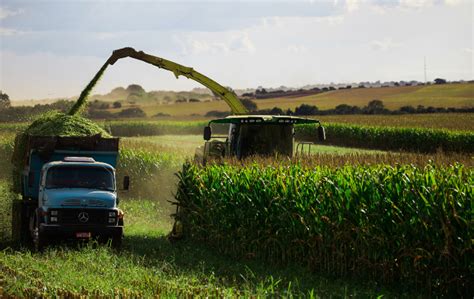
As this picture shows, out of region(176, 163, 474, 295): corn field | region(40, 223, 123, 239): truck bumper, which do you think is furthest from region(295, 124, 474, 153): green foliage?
region(40, 223, 123, 239): truck bumper

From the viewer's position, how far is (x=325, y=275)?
15.5 meters

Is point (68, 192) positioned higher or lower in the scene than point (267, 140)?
lower

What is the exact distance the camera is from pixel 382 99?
92250 mm

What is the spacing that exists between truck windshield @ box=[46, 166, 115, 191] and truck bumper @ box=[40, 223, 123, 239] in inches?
43.1

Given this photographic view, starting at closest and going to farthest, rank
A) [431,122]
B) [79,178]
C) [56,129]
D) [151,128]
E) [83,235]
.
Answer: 1. [83,235]
2. [79,178]
3. [56,129]
4. [431,122]
5. [151,128]

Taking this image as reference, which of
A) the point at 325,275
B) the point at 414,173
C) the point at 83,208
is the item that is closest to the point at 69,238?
the point at 83,208

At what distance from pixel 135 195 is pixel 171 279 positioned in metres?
19.3

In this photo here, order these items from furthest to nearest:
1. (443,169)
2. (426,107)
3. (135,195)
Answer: (426,107) → (135,195) → (443,169)

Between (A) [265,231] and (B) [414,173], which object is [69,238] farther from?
(B) [414,173]

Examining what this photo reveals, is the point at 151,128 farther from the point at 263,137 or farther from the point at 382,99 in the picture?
the point at 263,137

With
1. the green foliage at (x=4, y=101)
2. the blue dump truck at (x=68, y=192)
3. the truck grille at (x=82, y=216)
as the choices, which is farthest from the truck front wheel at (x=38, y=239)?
the green foliage at (x=4, y=101)

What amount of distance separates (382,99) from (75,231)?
77.3 metres

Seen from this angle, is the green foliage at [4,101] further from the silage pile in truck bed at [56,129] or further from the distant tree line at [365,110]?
the silage pile in truck bed at [56,129]

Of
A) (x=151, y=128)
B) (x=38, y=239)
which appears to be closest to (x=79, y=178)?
(x=38, y=239)
